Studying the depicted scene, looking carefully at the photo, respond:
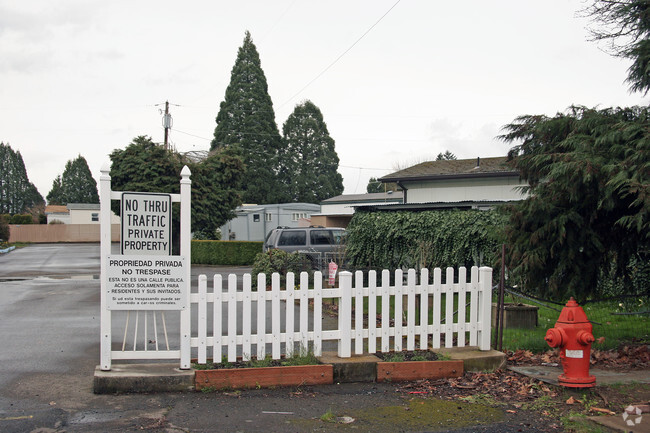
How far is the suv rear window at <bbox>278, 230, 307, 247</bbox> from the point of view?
71.7ft

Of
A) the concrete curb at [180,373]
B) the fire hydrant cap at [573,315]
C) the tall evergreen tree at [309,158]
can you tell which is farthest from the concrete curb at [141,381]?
the tall evergreen tree at [309,158]

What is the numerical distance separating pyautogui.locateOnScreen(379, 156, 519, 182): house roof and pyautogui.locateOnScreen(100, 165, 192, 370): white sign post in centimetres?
1694

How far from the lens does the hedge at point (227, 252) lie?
98.7 ft

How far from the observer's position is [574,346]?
20.0 feet

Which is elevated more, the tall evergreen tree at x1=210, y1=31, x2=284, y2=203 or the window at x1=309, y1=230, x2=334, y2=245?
the tall evergreen tree at x1=210, y1=31, x2=284, y2=203

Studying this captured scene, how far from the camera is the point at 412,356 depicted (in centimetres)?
724

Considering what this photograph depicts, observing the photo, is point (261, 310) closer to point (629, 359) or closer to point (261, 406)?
point (261, 406)

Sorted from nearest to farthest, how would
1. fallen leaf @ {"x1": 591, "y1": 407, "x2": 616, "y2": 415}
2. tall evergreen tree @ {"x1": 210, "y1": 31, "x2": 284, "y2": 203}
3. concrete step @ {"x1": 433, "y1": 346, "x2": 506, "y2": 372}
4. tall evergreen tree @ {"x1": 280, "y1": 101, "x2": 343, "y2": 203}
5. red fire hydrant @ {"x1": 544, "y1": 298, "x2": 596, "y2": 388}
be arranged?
fallen leaf @ {"x1": 591, "y1": 407, "x2": 616, "y2": 415}
red fire hydrant @ {"x1": 544, "y1": 298, "x2": 596, "y2": 388}
concrete step @ {"x1": 433, "y1": 346, "x2": 506, "y2": 372}
tall evergreen tree @ {"x1": 210, "y1": 31, "x2": 284, "y2": 203}
tall evergreen tree @ {"x1": 280, "y1": 101, "x2": 343, "y2": 203}

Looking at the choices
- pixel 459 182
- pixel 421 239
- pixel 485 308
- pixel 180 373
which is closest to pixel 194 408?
pixel 180 373

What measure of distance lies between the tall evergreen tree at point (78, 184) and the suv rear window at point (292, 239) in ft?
233

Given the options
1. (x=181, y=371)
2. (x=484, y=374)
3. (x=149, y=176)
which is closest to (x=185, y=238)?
(x=181, y=371)

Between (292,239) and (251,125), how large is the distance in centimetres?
3530

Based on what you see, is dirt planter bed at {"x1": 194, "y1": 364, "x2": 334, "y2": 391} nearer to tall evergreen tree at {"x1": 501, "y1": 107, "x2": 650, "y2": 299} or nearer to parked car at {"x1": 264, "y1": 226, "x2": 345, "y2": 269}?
tall evergreen tree at {"x1": 501, "y1": 107, "x2": 650, "y2": 299}

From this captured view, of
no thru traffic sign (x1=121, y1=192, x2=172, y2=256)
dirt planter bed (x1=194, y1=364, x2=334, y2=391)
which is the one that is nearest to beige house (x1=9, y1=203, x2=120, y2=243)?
no thru traffic sign (x1=121, y1=192, x2=172, y2=256)
